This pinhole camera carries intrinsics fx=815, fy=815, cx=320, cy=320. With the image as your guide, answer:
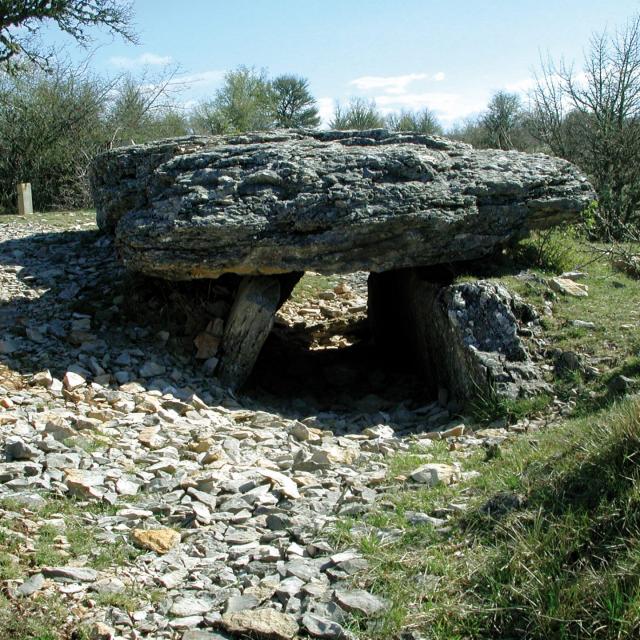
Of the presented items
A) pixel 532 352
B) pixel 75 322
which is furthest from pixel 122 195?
pixel 532 352

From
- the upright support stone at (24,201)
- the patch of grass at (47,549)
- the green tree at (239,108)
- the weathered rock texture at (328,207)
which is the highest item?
the green tree at (239,108)

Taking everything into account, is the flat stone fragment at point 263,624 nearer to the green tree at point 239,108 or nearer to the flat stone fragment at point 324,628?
the flat stone fragment at point 324,628

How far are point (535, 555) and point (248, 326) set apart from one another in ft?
15.7

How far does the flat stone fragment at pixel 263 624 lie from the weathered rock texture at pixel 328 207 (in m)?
4.18

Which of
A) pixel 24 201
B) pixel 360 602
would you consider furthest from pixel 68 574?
pixel 24 201

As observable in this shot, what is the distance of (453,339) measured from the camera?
761 centimetres

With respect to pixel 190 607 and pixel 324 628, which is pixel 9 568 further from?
pixel 324 628

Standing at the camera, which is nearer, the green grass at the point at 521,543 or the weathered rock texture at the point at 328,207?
the green grass at the point at 521,543

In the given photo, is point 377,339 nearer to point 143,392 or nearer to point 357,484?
point 143,392

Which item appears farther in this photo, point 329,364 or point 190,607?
point 329,364

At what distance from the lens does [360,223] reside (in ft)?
24.4

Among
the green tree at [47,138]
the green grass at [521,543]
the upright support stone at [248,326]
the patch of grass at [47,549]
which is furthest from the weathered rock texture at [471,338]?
the green tree at [47,138]

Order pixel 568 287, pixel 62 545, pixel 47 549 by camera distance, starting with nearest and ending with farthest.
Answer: pixel 47 549, pixel 62 545, pixel 568 287

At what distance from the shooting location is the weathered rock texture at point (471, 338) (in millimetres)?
7055
